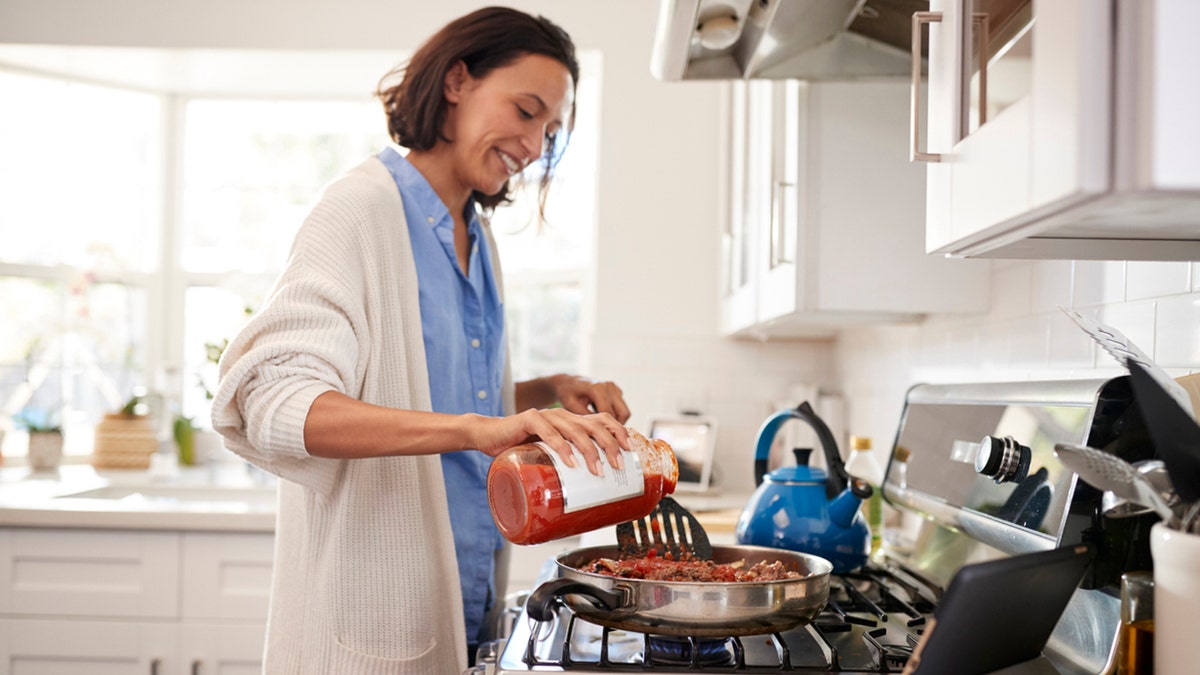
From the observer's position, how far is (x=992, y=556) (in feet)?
4.83

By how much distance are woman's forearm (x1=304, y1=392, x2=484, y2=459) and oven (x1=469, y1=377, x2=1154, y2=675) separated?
0.23 m

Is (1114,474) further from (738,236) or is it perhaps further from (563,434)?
(738,236)

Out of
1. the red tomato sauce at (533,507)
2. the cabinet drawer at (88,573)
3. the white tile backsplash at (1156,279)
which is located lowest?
the cabinet drawer at (88,573)

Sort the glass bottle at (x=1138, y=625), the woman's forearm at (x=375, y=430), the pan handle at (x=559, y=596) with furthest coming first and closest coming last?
the woman's forearm at (x=375, y=430), the pan handle at (x=559, y=596), the glass bottle at (x=1138, y=625)

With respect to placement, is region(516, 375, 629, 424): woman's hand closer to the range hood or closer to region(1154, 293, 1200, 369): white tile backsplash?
the range hood

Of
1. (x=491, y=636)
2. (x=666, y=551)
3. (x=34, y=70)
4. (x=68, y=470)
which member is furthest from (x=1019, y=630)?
(x=34, y=70)

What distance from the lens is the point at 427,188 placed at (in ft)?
5.21

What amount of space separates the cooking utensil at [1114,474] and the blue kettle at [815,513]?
694mm

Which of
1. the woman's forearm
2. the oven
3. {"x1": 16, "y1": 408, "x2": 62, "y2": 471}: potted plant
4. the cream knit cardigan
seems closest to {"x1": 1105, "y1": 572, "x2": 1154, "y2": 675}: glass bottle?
the oven

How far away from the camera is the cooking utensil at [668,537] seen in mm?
1309

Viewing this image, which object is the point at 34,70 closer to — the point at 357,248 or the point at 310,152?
the point at 310,152

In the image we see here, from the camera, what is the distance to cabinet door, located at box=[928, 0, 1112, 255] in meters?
0.60

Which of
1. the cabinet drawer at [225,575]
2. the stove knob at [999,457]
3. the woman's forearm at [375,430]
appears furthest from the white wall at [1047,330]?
A: the cabinet drawer at [225,575]

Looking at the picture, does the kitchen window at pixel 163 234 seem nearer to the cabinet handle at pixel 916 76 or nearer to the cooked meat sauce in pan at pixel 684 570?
the cooked meat sauce in pan at pixel 684 570
